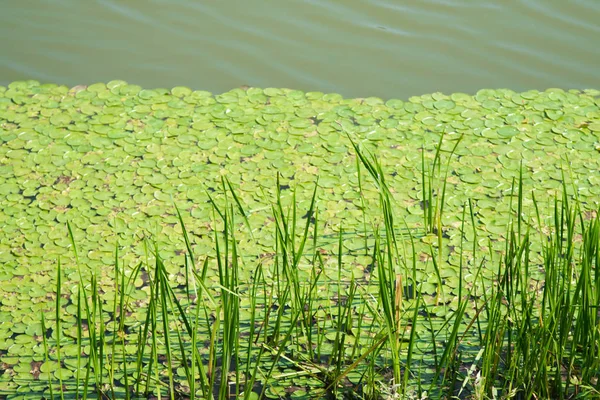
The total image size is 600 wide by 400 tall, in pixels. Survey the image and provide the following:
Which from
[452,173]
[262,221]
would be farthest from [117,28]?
[452,173]

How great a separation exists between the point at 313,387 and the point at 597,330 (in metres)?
0.85

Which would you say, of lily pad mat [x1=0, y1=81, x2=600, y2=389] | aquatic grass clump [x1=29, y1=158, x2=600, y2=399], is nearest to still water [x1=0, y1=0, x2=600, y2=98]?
lily pad mat [x1=0, y1=81, x2=600, y2=389]

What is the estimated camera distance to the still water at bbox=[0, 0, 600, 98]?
3924 mm

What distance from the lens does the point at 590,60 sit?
4066 mm

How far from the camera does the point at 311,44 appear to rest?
414 cm

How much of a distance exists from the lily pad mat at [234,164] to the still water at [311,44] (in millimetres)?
209

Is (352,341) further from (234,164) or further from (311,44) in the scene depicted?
(311,44)

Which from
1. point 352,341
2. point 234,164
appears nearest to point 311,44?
point 234,164

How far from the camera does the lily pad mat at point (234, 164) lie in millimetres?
2832

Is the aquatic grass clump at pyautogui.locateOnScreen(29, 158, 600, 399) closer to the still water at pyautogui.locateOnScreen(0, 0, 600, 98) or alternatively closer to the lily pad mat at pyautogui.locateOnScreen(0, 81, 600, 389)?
the lily pad mat at pyautogui.locateOnScreen(0, 81, 600, 389)

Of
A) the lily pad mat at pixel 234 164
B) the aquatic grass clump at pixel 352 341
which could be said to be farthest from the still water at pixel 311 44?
the aquatic grass clump at pixel 352 341

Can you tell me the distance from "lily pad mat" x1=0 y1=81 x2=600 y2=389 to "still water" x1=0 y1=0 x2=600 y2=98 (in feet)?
0.69

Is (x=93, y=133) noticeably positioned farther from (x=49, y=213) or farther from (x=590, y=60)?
(x=590, y=60)

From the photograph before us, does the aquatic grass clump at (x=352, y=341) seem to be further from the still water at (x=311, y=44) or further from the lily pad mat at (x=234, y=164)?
the still water at (x=311, y=44)
